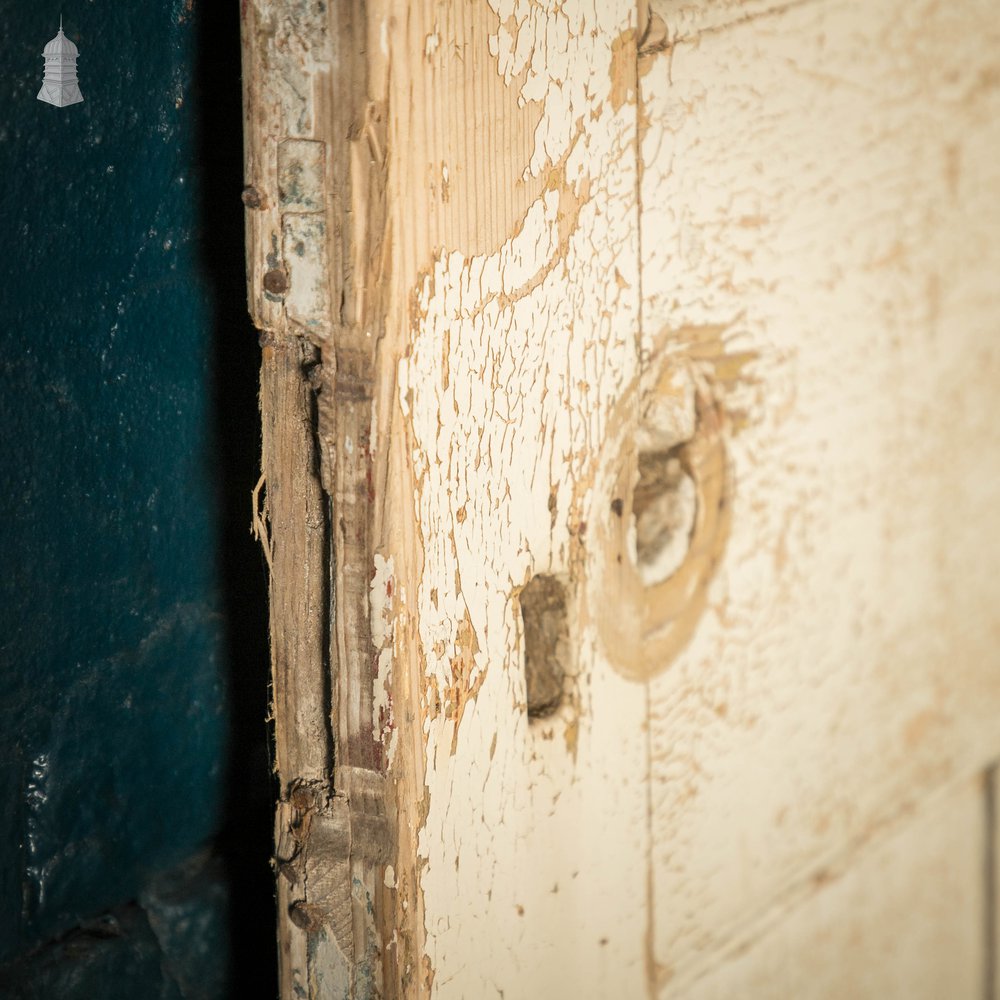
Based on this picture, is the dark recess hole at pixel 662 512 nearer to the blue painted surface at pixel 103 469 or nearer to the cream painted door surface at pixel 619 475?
the cream painted door surface at pixel 619 475

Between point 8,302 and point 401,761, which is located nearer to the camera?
point 401,761

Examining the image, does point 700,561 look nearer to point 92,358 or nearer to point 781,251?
point 781,251

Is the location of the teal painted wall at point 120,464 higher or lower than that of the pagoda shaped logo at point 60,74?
lower

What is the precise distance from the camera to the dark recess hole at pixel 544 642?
2.17ft

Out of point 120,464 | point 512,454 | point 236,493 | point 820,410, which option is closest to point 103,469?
point 120,464

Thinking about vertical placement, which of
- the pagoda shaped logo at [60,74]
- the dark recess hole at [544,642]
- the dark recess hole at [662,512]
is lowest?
the dark recess hole at [544,642]

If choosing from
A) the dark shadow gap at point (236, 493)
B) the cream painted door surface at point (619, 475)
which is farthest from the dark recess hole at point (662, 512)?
the dark shadow gap at point (236, 493)

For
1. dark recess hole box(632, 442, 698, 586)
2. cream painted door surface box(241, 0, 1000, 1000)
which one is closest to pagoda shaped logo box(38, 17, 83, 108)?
cream painted door surface box(241, 0, 1000, 1000)

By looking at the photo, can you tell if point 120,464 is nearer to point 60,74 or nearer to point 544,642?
point 60,74

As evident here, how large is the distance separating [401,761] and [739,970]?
0.49 meters

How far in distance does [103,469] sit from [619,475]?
0.46m

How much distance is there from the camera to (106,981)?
93cm

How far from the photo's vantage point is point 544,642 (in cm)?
68

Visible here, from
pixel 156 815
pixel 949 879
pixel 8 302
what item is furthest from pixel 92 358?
pixel 949 879
